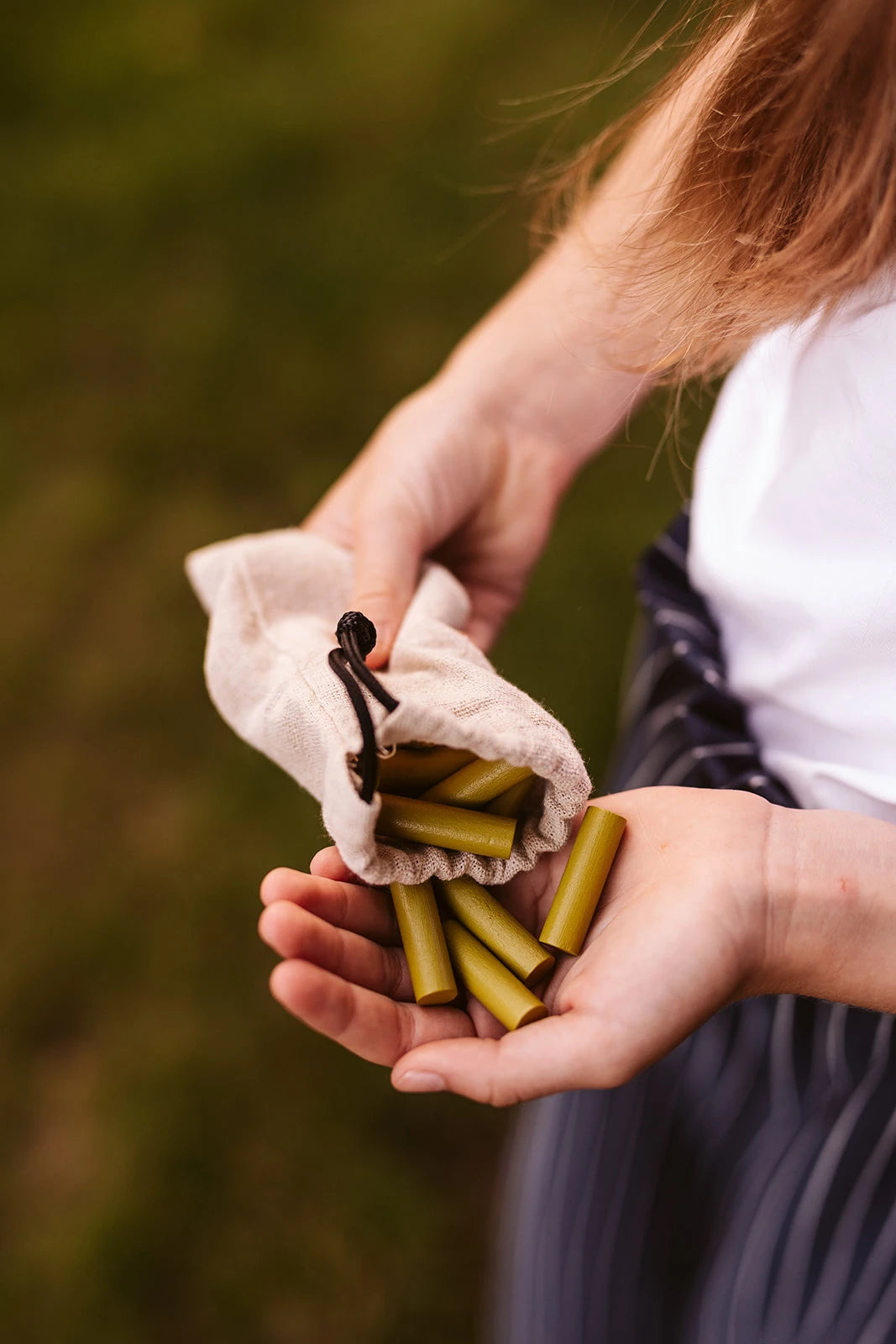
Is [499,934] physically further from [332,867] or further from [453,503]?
[453,503]

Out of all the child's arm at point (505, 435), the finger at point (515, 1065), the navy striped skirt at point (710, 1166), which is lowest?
the navy striped skirt at point (710, 1166)

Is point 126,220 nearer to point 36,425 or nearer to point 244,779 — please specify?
point 36,425

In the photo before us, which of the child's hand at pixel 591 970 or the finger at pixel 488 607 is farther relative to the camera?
the finger at pixel 488 607

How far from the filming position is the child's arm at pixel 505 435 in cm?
119

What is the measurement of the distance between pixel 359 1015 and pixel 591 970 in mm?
203

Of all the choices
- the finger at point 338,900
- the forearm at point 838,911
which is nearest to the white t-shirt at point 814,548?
the forearm at point 838,911

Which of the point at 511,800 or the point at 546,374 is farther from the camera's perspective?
the point at 546,374

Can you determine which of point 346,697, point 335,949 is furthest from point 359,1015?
point 346,697

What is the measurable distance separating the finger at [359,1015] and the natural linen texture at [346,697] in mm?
100

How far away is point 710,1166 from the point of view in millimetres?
1098

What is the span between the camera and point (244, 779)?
92.9 inches

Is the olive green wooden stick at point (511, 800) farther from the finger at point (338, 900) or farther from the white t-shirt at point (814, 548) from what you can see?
the white t-shirt at point (814, 548)

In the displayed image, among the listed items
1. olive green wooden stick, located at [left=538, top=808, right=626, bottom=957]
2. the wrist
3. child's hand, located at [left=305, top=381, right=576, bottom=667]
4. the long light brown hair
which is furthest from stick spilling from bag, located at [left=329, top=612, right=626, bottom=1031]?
the wrist

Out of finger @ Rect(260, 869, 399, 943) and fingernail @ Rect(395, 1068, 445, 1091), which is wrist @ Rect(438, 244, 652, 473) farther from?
fingernail @ Rect(395, 1068, 445, 1091)
